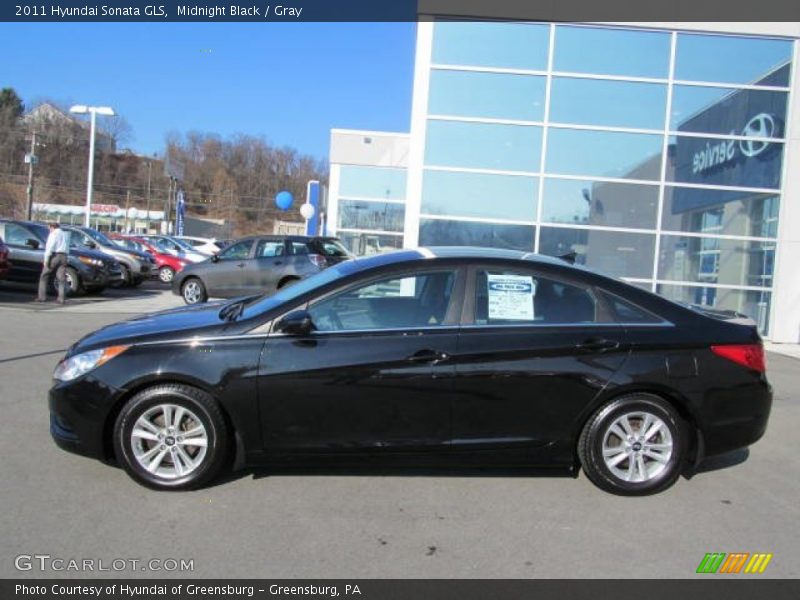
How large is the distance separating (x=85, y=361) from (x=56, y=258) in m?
10.7

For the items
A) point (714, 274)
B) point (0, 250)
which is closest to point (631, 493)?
point (714, 274)

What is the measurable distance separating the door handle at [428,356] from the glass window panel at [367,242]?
11418mm

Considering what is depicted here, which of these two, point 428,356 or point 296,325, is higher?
point 296,325

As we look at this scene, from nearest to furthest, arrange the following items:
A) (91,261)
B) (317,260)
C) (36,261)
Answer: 1. (317,260)
2. (36,261)
3. (91,261)

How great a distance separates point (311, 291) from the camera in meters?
4.35

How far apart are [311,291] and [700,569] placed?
8.83 ft

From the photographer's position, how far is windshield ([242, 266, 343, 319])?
14.4 feet

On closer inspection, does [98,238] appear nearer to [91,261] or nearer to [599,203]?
[91,261]

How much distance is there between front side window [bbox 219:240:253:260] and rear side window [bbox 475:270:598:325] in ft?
37.0

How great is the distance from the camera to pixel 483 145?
13125mm

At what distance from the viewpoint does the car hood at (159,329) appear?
420cm

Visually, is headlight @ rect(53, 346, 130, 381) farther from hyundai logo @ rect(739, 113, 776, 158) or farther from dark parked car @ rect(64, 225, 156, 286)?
dark parked car @ rect(64, 225, 156, 286)

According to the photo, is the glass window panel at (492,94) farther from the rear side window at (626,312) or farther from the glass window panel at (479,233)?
the rear side window at (626,312)

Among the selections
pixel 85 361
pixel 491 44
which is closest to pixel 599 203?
pixel 491 44
